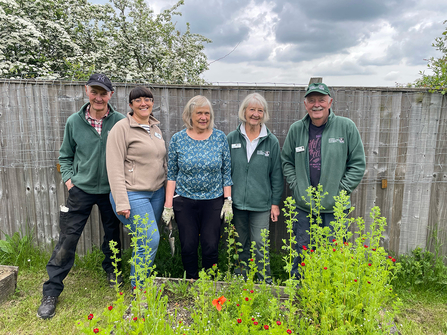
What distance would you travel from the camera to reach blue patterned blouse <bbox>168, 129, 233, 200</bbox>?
285 centimetres

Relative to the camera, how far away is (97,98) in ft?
9.78

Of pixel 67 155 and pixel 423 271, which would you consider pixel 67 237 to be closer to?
pixel 67 155

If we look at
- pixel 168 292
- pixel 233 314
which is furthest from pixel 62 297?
pixel 233 314

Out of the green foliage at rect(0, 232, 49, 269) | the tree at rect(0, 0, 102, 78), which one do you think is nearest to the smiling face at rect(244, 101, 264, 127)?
the green foliage at rect(0, 232, 49, 269)

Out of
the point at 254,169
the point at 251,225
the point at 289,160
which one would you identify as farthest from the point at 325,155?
the point at 251,225

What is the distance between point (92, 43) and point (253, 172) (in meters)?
7.46

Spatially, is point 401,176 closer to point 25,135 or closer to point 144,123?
point 144,123

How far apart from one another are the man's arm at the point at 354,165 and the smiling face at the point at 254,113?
930mm

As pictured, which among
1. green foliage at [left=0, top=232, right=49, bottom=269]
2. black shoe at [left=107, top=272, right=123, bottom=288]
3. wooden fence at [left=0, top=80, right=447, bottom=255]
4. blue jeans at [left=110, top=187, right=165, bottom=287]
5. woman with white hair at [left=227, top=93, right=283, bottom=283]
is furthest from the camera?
green foliage at [left=0, top=232, right=49, bottom=269]

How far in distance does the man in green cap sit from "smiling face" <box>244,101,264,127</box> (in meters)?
0.46

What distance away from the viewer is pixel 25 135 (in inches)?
157

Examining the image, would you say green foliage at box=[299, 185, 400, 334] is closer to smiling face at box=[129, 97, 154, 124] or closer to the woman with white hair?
the woman with white hair

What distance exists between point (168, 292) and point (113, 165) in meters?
1.33

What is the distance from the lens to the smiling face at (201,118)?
285 centimetres
